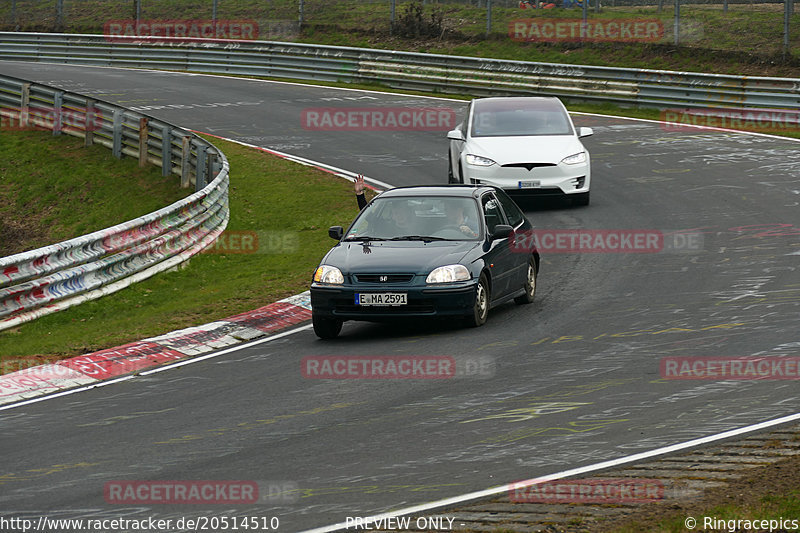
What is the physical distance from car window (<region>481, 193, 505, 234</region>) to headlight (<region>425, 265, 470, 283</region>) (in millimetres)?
1190

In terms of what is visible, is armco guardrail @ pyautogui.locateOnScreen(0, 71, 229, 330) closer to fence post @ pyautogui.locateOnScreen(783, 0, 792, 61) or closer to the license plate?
the license plate

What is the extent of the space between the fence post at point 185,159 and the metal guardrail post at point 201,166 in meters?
0.62

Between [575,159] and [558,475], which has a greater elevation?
[575,159]

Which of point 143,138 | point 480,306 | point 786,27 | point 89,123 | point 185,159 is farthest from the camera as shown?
point 786,27

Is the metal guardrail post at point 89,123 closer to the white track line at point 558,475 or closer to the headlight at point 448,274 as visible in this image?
the headlight at point 448,274

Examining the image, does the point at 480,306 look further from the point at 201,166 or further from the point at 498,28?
the point at 498,28

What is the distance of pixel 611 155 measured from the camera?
2469 cm

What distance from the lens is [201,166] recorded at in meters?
21.6

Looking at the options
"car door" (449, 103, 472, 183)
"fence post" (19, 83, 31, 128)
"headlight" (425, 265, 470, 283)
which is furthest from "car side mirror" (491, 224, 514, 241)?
"fence post" (19, 83, 31, 128)
